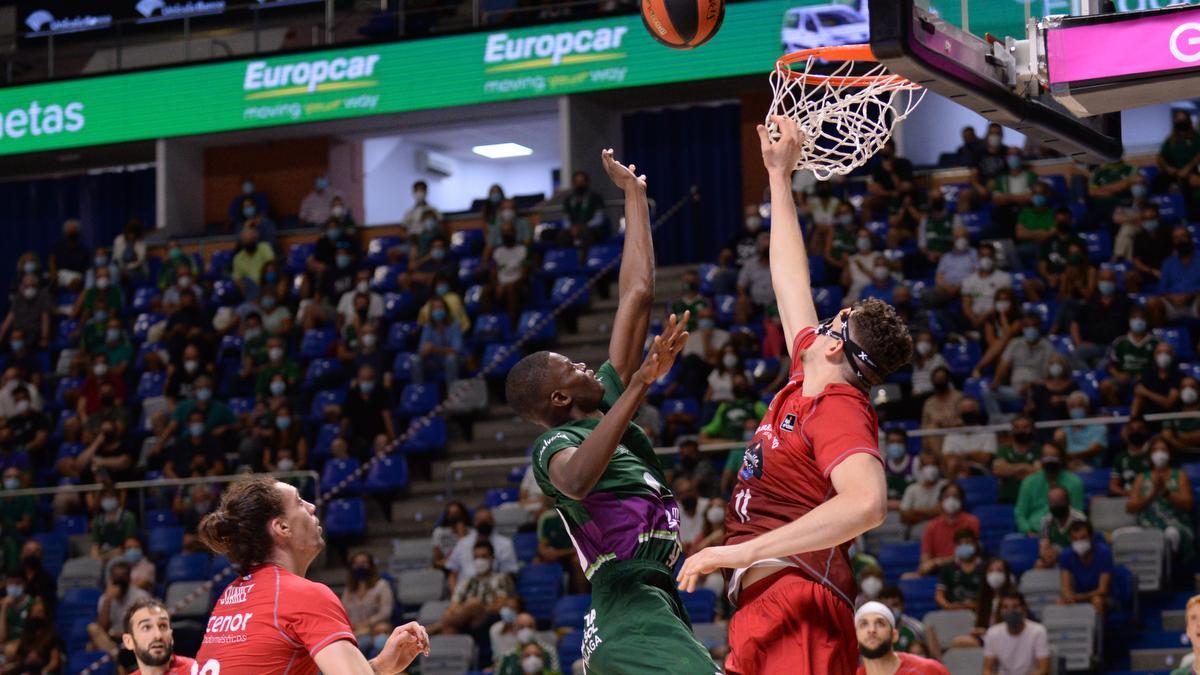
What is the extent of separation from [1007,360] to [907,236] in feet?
8.04

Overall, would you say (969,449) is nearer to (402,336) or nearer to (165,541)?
(402,336)

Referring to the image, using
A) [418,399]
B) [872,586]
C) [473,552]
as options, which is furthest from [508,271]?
[872,586]

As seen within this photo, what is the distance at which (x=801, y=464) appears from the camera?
14.8 ft

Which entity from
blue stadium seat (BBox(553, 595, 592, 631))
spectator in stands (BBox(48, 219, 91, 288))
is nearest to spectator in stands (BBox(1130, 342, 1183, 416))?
blue stadium seat (BBox(553, 595, 592, 631))

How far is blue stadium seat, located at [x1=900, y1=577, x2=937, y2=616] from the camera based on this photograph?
11391 mm

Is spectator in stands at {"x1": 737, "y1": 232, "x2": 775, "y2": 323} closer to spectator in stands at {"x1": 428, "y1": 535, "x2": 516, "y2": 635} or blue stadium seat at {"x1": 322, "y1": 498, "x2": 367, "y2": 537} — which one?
spectator in stands at {"x1": 428, "y1": 535, "x2": 516, "y2": 635}

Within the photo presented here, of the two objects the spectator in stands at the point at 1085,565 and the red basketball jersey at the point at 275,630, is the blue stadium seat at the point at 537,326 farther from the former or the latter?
the red basketball jersey at the point at 275,630

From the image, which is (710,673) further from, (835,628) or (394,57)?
(394,57)

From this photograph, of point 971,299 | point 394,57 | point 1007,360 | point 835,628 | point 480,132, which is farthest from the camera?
point 480,132

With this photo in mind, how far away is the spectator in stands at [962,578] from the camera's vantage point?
11109mm

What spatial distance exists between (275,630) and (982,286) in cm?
1092

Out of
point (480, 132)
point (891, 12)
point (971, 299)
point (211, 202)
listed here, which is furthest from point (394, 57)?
point (891, 12)

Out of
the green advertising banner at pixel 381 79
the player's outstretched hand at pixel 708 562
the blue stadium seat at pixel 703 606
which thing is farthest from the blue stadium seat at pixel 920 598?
the player's outstretched hand at pixel 708 562

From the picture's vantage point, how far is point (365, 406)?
16062mm
